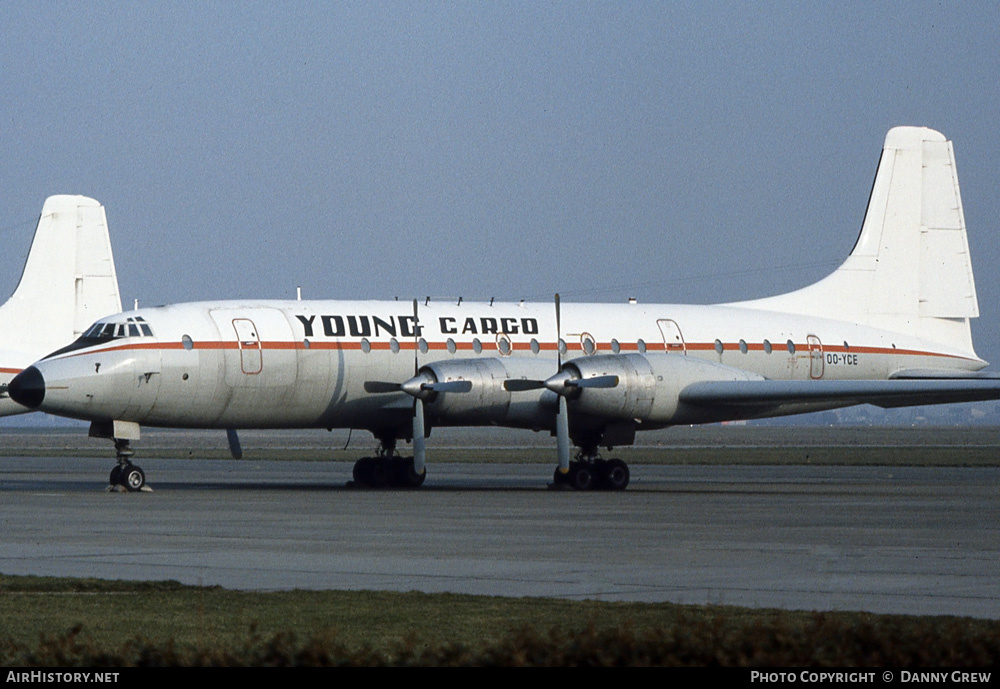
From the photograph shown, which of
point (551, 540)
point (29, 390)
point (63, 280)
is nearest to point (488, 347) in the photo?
point (29, 390)

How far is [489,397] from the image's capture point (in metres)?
31.3

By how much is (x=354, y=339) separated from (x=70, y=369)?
6.01m

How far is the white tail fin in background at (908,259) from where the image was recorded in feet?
131

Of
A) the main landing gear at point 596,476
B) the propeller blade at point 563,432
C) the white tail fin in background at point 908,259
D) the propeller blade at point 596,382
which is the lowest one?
the main landing gear at point 596,476

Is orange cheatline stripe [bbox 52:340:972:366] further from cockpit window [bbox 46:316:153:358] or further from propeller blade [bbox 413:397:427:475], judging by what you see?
propeller blade [bbox 413:397:427:475]

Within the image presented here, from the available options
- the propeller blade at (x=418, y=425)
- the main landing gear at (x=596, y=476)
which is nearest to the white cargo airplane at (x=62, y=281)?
the propeller blade at (x=418, y=425)

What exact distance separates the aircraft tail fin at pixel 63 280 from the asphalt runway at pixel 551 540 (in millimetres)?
12459

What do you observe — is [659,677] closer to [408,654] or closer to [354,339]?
[408,654]

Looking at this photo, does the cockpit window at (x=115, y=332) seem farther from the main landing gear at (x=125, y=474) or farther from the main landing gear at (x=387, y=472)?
the main landing gear at (x=387, y=472)

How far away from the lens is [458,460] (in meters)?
55.4

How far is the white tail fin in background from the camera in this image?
39.8 m

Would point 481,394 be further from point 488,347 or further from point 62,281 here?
point 62,281

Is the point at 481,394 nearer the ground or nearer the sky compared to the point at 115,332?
nearer the ground

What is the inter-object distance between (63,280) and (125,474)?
58.3 feet
